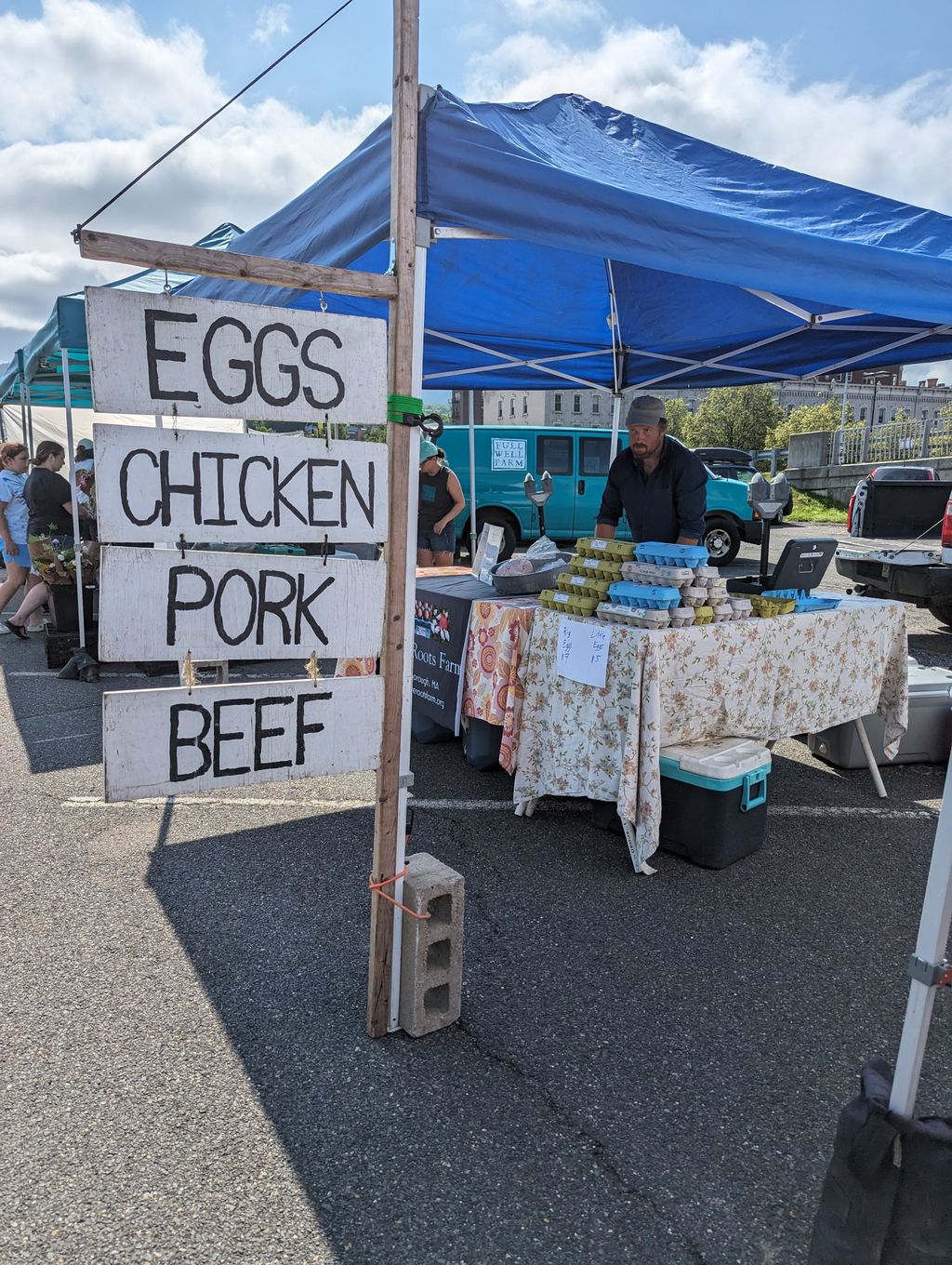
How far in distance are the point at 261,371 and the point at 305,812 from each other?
2.54 m

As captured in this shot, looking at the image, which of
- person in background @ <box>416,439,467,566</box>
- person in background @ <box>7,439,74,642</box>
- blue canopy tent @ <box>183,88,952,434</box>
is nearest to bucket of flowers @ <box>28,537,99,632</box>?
person in background @ <box>7,439,74,642</box>

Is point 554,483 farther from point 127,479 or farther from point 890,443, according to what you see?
point 890,443

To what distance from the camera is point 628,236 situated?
3021mm

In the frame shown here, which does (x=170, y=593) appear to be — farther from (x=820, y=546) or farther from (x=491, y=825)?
(x=820, y=546)

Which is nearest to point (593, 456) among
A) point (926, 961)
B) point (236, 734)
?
point (236, 734)

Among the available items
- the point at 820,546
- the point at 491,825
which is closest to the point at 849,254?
the point at 820,546

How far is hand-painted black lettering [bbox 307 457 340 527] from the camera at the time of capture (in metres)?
2.12

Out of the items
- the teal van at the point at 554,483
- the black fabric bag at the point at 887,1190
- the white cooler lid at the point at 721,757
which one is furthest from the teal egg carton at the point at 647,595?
the teal van at the point at 554,483

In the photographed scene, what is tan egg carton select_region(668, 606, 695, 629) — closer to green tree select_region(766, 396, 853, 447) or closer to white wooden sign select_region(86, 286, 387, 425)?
white wooden sign select_region(86, 286, 387, 425)

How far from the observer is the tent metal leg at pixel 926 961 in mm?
1404

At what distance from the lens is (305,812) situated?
4078 mm

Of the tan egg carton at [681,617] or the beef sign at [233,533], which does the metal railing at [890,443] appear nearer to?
the tan egg carton at [681,617]

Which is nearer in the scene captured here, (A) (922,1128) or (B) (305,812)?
(A) (922,1128)

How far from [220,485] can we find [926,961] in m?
1.76
